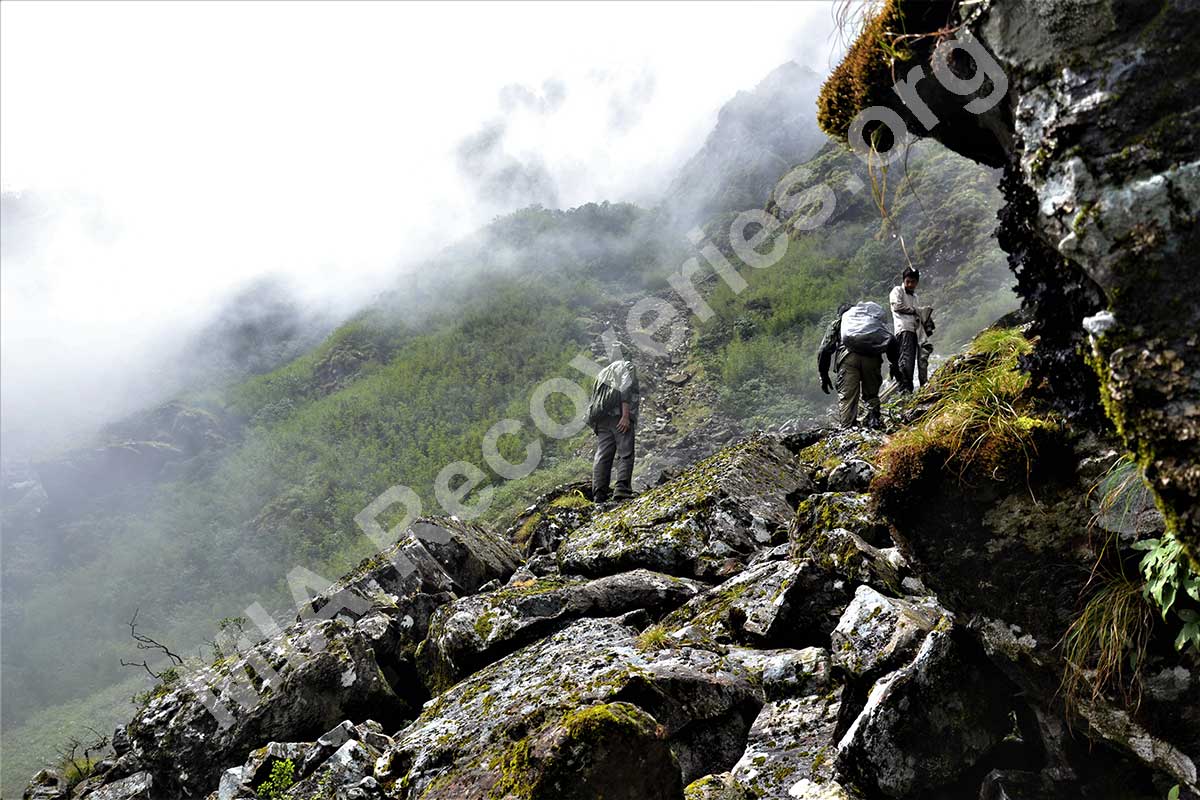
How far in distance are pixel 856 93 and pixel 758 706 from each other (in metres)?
3.44

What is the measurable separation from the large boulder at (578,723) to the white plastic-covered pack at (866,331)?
540 centimetres

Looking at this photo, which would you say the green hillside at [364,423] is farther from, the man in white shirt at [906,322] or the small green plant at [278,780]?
the small green plant at [278,780]

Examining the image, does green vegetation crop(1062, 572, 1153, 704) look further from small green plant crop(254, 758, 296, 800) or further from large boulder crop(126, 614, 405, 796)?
large boulder crop(126, 614, 405, 796)

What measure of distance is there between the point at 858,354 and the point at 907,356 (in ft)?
4.19

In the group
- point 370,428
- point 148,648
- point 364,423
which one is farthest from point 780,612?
point 364,423

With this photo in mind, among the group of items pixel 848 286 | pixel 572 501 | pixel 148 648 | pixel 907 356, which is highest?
pixel 148 648

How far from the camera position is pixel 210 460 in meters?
33.2

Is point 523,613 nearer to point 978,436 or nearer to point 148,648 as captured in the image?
point 978,436

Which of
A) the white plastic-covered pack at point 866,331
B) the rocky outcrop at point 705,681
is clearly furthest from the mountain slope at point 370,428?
the rocky outcrop at point 705,681

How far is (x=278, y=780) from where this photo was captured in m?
4.94

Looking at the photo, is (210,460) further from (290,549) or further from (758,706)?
(758,706)

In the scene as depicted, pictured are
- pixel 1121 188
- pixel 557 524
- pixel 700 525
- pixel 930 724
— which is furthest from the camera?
pixel 557 524

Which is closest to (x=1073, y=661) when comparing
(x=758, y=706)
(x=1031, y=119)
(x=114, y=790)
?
(x=758, y=706)

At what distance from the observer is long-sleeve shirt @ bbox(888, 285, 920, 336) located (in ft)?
31.2
